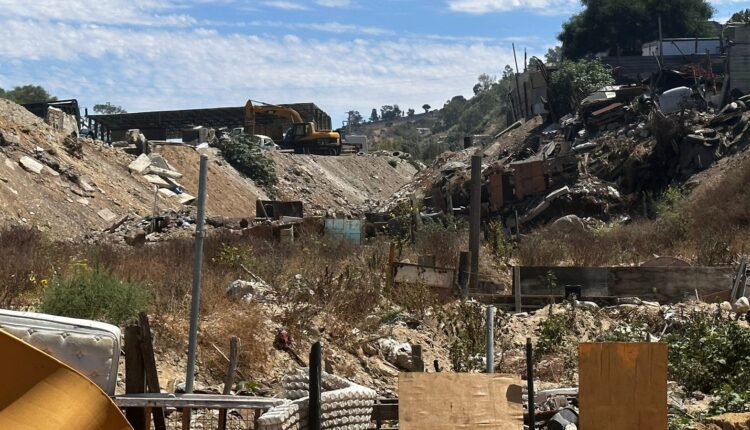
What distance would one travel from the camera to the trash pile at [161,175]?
116ft

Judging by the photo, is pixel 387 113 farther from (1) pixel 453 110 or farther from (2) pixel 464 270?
(2) pixel 464 270

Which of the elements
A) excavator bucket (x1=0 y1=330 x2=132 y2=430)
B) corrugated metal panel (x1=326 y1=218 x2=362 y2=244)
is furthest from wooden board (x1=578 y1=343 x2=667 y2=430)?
corrugated metal panel (x1=326 y1=218 x2=362 y2=244)

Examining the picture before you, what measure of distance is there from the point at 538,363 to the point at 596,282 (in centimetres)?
390

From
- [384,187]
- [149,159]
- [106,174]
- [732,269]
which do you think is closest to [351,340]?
[732,269]

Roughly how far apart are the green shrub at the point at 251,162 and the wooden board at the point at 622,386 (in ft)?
118

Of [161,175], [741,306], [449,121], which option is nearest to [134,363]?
[741,306]

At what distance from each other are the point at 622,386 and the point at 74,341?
3.15m

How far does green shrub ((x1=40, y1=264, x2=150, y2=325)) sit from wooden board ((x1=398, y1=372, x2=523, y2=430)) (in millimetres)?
4577

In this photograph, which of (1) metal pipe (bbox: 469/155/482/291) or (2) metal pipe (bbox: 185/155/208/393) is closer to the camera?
(2) metal pipe (bbox: 185/155/208/393)

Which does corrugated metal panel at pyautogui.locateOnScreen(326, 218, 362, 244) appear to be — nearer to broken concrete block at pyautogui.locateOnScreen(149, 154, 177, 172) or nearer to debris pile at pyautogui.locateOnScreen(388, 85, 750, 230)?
debris pile at pyautogui.locateOnScreen(388, 85, 750, 230)

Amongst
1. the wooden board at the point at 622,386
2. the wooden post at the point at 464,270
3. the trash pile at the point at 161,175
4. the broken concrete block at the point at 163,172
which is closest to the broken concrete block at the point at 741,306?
the wooden post at the point at 464,270

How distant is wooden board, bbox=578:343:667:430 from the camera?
674cm

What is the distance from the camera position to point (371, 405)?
7664 mm

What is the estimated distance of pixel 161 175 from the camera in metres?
37.5
